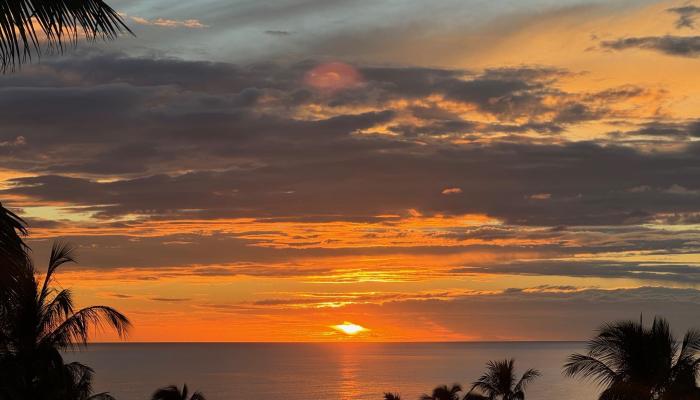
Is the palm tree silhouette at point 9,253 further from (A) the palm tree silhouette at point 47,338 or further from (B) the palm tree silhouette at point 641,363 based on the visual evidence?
(B) the palm tree silhouette at point 641,363

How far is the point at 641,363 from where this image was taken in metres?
34.0

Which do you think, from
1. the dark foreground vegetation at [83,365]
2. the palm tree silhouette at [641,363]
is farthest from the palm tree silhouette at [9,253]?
the palm tree silhouette at [641,363]

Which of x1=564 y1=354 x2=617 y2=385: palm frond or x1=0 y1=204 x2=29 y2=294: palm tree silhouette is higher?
x1=564 y1=354 x2=617 y2=385: palm frond

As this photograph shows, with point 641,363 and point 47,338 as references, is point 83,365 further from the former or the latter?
point 641,363

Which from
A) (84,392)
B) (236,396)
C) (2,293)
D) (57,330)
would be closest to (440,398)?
(84,392)

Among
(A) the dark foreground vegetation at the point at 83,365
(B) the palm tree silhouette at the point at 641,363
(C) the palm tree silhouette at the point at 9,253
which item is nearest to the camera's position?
(C) the palm tree silhouette at the point at 9,253

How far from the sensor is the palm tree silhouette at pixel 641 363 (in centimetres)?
3297

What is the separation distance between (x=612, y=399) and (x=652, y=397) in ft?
7.52

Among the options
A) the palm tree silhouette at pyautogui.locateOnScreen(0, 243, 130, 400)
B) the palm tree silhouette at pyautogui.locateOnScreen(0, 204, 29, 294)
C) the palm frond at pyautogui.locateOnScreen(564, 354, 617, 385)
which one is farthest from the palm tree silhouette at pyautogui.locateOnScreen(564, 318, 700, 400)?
the palm tree silhouette at pyautogui.locateOnScreen(0, 204, 29, 294)

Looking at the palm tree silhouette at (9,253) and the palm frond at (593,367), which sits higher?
the palm frond at (593,367)

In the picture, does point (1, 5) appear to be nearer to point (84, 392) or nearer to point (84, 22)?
point (84, 22)

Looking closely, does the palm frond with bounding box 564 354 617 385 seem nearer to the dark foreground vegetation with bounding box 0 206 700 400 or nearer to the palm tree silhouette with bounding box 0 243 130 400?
the dark foreground vegetation with bounding box 0 206 700 400

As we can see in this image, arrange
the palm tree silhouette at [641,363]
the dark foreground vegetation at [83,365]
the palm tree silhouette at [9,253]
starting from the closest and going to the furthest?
the palm tree silhouette at [9,253] → the dark foreground vegetation at [83,365] → the palm tree silhouette at [641,363]

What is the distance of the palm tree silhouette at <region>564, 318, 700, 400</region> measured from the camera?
1298 inches
